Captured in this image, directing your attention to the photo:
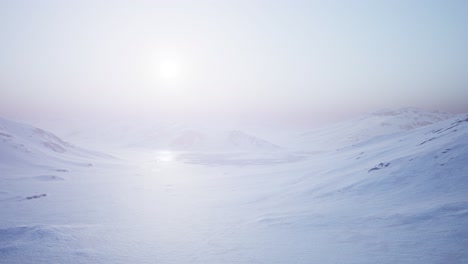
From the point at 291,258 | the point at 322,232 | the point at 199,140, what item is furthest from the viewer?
the point at 199,140

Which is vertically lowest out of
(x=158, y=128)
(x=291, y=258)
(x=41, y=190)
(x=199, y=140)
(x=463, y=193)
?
(x=291, y=258)

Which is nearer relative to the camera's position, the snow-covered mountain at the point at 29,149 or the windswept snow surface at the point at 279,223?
the windswept snow surface at the point at 279,223

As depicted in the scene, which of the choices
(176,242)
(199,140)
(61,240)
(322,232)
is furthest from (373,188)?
(199,140)

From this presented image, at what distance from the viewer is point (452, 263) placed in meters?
6.67

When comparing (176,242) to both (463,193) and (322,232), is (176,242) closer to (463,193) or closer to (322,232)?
(322,232)

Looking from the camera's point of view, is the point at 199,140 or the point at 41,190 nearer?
the point at 41,190

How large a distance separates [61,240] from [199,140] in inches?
5205

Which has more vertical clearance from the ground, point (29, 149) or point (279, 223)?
point (29, 149)

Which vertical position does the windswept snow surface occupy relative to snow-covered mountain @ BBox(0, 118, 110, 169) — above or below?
below

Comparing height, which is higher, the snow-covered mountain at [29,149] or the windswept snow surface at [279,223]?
the snow-covered mountain at [29,149]

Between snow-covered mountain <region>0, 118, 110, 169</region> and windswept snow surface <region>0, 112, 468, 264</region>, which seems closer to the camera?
windswept snow surface <region>0, 112, 468, 264</region>

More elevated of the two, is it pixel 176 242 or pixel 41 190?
pixel 41 190

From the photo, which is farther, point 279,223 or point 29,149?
point 29,149

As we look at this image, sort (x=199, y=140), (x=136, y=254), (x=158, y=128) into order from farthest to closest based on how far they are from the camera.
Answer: (x=158, y=128)
(x=199, y=140)
(x=136, y=254)
